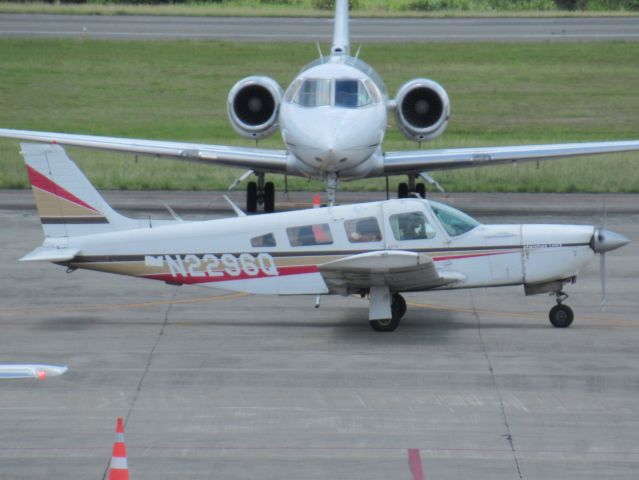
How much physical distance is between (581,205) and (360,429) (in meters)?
16.7

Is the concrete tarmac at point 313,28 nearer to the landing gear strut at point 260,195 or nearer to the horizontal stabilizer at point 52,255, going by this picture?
the landing gear strut at point 260,195

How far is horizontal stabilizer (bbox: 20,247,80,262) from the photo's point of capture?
1706 centimetres

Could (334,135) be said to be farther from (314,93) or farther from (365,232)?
(365,232)

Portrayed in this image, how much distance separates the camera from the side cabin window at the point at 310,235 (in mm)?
17250

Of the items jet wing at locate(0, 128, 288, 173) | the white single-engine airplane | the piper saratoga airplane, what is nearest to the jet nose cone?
the piper saratoga airplane

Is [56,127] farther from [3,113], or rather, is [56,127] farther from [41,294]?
[41,294]

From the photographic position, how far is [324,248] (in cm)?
1725

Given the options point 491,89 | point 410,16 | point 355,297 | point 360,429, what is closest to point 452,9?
point 410,16

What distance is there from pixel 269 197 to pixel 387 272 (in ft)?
36.9

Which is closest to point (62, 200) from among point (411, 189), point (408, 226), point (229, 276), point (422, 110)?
point (229, 276)

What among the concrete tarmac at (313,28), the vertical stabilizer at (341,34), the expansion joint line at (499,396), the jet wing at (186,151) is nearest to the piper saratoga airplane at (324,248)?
the expansion joint line at (499,396)

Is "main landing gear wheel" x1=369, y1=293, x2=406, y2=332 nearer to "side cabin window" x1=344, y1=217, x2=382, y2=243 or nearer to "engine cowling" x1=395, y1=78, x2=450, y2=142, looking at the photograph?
"side cabin window" x1=344, y1=217, x2=382, y2=243

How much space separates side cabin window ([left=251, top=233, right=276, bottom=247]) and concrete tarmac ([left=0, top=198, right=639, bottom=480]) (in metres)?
1.12

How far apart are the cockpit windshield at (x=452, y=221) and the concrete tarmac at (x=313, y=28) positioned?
138 feet
